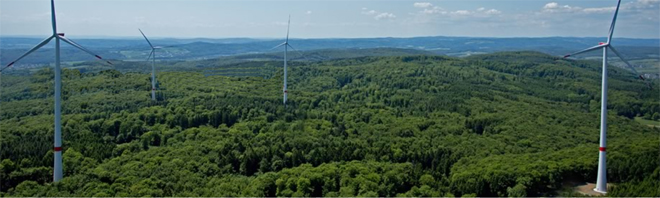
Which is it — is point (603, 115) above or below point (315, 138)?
above

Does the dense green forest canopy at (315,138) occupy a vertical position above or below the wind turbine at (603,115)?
below

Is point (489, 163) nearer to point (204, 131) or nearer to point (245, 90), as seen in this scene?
point (204, 131)

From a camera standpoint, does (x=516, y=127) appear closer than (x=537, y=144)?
No

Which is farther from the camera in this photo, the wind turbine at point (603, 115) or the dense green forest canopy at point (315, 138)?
the dense green forest canopy at point (315, 138)

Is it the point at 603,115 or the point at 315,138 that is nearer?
the point at 603,115

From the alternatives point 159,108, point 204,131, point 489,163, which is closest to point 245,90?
point 159,108

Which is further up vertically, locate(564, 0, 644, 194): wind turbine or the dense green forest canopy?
locate(564, 0, 644, 194): wind turbine

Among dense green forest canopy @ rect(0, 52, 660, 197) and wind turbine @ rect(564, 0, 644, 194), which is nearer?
wind turbine @ rect(564, 0, 644, 194)

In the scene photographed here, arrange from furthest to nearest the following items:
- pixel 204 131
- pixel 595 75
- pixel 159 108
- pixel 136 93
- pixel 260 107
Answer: pixel 595 75 < pixel 136 93 < pixel 260 107 < pixel 159 108 < pixel 204 131
